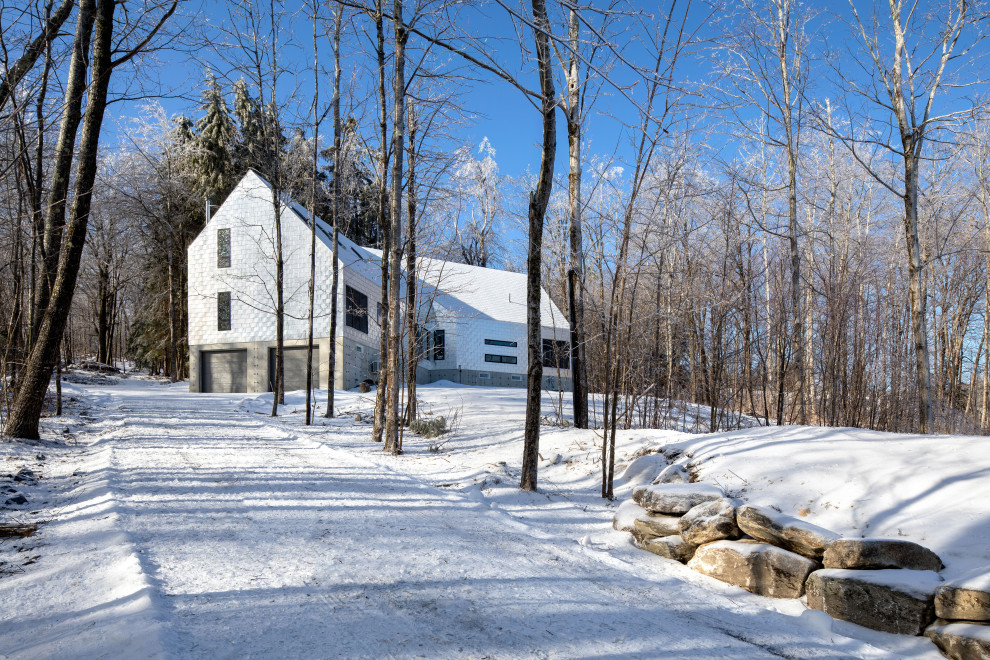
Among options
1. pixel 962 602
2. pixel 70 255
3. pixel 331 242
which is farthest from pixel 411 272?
pixel 331 242

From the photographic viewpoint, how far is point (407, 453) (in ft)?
33.1

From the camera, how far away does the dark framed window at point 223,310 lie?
80.4 feet

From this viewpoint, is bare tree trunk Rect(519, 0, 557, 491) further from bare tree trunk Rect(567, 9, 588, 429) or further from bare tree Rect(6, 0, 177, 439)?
bare tree Rect(6, 0, 177, 439)

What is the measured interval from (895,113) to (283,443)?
1345 cm

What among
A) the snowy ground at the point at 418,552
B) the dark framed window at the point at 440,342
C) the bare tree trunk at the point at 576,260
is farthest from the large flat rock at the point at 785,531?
the dark framed window at the point at 440,342

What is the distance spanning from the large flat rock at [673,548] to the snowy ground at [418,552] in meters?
0.17

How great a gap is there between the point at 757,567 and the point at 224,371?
24.0 m

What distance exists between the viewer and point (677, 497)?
5484 mm

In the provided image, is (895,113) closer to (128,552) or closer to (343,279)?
(128,552)

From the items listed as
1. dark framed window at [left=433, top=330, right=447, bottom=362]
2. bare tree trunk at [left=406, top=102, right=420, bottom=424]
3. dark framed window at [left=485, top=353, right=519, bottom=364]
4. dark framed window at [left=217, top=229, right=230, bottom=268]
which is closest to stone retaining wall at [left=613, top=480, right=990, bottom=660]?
bare tree trunk at [left=406, top=102, right=420, bottom=424]

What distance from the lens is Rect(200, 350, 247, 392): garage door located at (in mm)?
24219

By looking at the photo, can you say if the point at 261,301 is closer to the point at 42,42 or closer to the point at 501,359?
the point at 501,359

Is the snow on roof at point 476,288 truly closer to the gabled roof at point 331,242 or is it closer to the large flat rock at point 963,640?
the gabled roof at point 331,242

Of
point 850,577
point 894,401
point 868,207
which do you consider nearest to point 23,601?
point 850,577
